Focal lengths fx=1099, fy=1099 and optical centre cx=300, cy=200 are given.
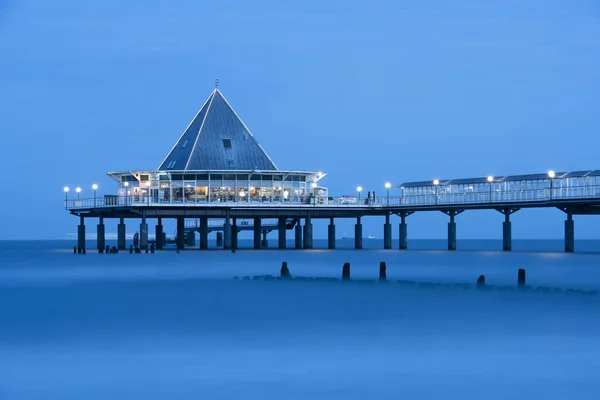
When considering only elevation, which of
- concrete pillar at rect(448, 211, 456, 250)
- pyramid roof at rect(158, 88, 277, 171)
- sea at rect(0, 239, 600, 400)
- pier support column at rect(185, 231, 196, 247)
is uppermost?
pyramid roof at rect(158, 88, 277, 171)

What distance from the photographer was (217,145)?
97812 mm

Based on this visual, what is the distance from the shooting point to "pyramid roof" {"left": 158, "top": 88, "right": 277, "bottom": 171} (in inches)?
3782

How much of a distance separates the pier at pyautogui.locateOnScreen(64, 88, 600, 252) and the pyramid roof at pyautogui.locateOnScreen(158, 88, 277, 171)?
3.6 inches

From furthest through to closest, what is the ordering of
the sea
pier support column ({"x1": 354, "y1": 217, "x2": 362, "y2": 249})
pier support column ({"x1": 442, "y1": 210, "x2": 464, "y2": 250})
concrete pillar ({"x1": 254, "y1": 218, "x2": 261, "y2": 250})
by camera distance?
1. concrete pillar ({"x1": 254, "y1": 218, "x2": 261, "y2": 250})
2. pier support column ({"x1": 354, "y1": 217, "x2": 362, "y2": 249})
3. pier support column ({"x1": 442, "y1": 210, "x2": 464, "y2": 250})
4. the sea

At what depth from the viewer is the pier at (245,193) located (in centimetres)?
8588

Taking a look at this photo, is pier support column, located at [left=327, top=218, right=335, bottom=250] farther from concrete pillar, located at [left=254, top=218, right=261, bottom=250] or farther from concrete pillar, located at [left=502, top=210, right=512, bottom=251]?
concrete pillar, located at [left=502, top=210, right=512, bottom=251]

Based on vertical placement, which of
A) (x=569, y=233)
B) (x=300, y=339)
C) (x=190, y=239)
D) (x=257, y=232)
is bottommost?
(x=190, y=239)

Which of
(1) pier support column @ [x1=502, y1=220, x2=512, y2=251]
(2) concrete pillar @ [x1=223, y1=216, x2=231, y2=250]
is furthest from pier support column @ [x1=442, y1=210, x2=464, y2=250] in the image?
(2) concrete pillar @ [x1=223, y1=216, x2=231, y2=250]

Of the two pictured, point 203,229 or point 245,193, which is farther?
point 203,229

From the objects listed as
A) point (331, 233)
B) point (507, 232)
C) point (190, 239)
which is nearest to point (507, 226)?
point (507, 232)

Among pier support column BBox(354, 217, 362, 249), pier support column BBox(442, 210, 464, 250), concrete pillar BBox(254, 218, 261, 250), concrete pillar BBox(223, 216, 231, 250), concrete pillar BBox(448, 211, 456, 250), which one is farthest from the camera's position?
concrete pillar BBox(254, 218, 261, 250)

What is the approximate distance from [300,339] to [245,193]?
64352mm

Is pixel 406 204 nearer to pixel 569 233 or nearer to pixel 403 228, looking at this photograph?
pixel 403 228

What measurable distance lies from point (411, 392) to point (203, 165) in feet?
245
